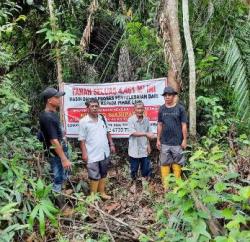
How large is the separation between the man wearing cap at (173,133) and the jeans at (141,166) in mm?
566

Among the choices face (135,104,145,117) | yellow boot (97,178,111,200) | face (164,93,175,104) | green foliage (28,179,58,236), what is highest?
face (164,93,175,104)

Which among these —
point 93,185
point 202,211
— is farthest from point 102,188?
point 202,211

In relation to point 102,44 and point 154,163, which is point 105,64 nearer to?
point 102,44

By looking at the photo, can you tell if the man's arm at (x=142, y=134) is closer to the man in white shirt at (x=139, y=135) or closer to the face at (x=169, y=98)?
the man in white shirt at (x=139, y=135)

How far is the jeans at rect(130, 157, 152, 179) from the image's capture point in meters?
6.67

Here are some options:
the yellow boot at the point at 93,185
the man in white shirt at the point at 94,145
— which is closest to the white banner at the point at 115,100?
the man in white shirt at the point at 94,145

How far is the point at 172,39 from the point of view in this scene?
687cm

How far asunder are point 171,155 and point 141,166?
2.60ft

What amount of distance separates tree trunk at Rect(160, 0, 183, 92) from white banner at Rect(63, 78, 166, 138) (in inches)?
8.3

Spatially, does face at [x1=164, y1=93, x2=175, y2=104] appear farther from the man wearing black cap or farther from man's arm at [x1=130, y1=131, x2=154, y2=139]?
the man wearing black cap

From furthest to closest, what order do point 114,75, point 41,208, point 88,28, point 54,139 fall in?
point 114,75, point 88,28, point 54,139, point 41,208

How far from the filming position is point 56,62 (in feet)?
23.8

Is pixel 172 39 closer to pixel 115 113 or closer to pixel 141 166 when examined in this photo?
pixel 115 113

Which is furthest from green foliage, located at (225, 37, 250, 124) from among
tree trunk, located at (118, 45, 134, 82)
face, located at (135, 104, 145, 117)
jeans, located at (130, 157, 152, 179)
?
tree trunk, located at (118, 45, 134, 82)
